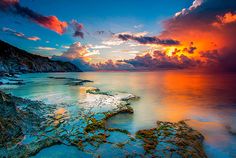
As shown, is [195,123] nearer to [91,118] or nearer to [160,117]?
[160,117]

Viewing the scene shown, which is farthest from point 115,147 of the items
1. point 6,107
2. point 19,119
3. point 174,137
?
point 6,107

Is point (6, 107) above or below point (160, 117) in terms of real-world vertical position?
above

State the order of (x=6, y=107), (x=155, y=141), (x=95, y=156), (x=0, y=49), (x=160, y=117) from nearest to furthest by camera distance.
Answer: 1. (x=95, y=156)
2. (x=155, y=141)
3. (x=6, y=107)
4. (x=160, y=117)
5. (x=0, y=49)

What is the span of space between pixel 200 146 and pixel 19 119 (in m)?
11.9

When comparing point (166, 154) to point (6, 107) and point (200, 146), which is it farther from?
point (6, 107)

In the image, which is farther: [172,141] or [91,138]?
[91,138]

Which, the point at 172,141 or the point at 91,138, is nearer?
the point at 172,141

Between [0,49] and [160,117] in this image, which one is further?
[0,49]

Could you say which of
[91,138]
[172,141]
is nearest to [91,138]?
[91,138]

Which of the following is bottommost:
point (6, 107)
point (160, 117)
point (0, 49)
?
point (160, 117)

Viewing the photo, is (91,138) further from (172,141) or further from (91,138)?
(172,141)

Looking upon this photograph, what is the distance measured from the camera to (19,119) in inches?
427

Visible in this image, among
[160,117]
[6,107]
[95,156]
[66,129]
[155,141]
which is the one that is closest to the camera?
[95,156]

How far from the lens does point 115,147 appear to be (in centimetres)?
828
